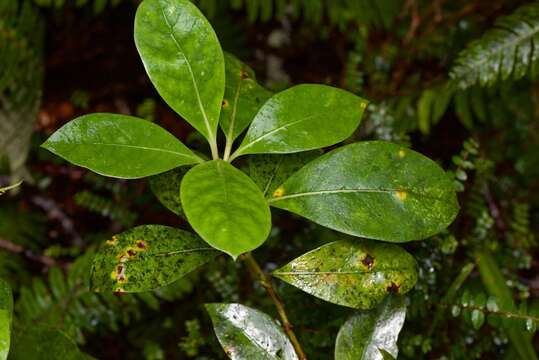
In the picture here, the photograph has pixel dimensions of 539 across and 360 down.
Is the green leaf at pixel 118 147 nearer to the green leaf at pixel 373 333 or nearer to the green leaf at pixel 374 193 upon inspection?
the green leaf at pixel 374 193

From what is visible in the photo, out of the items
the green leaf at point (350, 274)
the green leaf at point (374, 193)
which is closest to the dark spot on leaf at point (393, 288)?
the green leaf at point (350, 274)

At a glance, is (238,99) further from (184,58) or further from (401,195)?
(401,195)

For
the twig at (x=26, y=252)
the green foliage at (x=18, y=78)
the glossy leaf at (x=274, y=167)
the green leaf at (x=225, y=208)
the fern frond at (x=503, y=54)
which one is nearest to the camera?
the green leaf at (x=225, y=208)

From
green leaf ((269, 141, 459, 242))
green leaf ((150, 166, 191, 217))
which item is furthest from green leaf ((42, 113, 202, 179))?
green leaf ((269, 141, 459, 242))

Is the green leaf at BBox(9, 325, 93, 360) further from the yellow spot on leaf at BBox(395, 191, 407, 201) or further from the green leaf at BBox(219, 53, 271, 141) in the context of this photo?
the yellow spot on leaf at BBox(395, 191, 407, 201)

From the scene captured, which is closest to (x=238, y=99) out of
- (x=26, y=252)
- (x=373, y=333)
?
(x=373, y=333)

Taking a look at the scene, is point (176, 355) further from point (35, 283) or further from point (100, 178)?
point (100, 178)

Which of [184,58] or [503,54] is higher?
[184,58]
